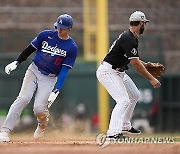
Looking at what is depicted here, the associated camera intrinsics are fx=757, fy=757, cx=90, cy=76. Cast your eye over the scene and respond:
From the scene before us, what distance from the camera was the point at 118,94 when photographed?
36.4 ft

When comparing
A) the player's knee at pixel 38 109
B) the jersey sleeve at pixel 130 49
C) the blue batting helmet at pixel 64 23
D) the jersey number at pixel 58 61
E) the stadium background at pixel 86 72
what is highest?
the blue batting helmet at pixel 64 23

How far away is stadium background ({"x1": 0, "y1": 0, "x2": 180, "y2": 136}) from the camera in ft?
71.5

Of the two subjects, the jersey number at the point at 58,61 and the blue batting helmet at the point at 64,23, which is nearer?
the blue batting helmet at the point at 64,23

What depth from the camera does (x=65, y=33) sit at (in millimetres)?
11539

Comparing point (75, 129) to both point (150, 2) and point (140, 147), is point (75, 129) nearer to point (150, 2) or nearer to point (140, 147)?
point (150, 2)

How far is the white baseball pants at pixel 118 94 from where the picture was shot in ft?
35.9

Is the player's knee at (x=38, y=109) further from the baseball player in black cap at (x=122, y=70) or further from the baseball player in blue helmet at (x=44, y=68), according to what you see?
the baseball player in black cap at (x=122, y=70)

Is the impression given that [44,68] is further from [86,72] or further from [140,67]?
[86,72]

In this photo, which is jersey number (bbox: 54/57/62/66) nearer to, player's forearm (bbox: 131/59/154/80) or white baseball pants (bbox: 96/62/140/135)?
white baseball pants (bbox: 96/62/140/135)

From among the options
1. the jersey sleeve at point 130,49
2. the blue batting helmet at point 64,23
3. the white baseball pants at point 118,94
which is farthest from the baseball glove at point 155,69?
the blue batting helmet at point 64,23

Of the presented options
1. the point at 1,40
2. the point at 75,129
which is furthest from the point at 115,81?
the point at 1,40

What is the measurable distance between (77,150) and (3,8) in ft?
56.7

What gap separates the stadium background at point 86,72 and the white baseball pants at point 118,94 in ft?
26.3

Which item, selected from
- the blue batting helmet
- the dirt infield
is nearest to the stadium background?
the blue batting helmet
